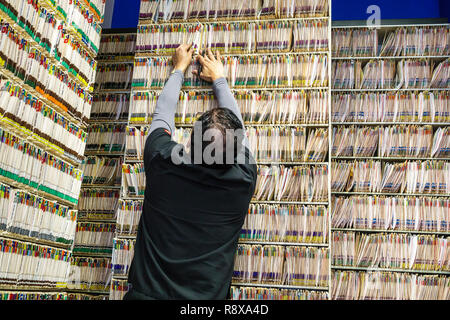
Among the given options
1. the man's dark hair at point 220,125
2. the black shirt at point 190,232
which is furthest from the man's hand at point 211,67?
the black shirt at point 190,232

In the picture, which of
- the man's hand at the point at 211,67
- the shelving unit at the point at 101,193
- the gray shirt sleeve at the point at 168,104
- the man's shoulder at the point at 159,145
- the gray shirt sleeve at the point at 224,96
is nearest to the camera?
the man's shoulder at the point at 159,145

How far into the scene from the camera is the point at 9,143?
2.22m

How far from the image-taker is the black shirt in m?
1.83

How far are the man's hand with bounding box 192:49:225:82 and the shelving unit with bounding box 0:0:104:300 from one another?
759mm

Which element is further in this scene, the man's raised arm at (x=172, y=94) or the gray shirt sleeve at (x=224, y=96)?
the gray shirt sleeve at (x=224, y=96)

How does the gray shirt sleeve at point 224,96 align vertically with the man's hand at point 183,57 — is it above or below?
below

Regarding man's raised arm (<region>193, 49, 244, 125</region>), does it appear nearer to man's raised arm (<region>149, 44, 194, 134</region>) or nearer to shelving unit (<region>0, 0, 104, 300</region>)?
man's raised arm (<region>149, 44, 194, 134</region>)

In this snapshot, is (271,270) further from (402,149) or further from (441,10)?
(441,10)

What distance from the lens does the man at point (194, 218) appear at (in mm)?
1825

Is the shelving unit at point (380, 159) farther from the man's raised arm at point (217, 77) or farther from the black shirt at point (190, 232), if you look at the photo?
the black shirt at point (190, 232)

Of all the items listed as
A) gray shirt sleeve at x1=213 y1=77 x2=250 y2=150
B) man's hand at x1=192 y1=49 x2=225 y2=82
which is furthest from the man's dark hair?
man's hand at x1=192 y1=49 x2=225 y2=82

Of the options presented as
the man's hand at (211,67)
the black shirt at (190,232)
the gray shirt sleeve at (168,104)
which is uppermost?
the man's hand at (211,67)

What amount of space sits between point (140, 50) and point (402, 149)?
2.42 m
